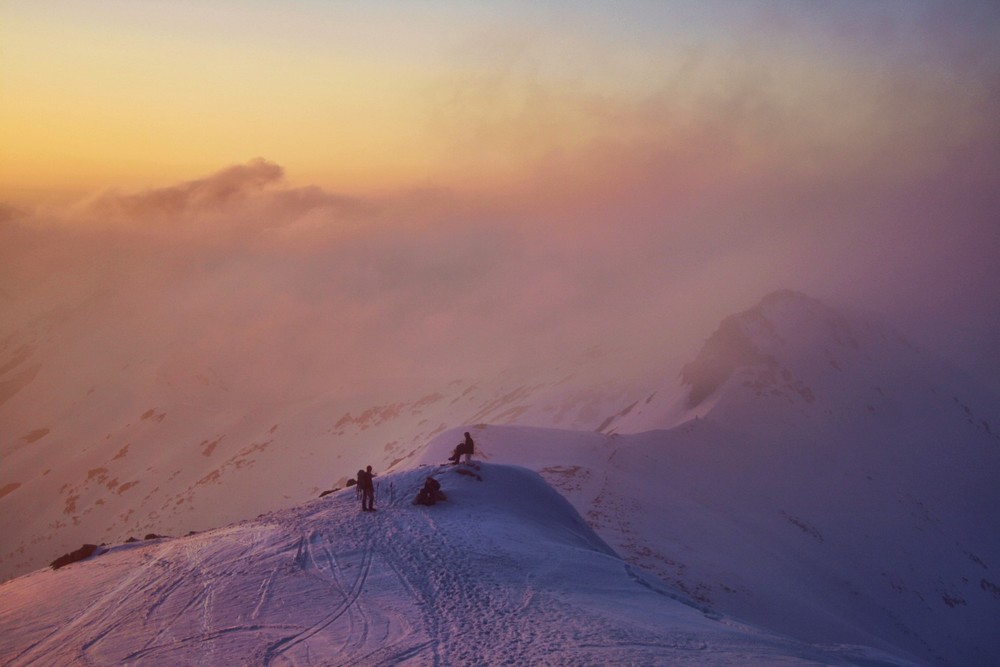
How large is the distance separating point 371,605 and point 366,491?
831cm

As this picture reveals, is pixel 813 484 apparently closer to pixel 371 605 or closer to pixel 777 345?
pixel 777 345

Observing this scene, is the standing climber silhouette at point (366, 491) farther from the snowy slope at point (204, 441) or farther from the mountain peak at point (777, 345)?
the mountain peak at point (777, 345)

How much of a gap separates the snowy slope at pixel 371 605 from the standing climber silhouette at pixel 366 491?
56 centimetres

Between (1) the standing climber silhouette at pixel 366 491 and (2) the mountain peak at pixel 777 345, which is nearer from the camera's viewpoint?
(1) the standing climber silhouette at pixel 366 491

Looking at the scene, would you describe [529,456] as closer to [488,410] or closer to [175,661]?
[175,661]

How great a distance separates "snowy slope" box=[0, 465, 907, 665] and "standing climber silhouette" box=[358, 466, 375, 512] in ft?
1.85

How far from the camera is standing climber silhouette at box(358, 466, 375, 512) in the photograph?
23422 millimetres

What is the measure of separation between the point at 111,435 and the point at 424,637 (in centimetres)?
10967

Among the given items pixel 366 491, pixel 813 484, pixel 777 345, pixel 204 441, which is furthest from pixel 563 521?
pixel 204 441

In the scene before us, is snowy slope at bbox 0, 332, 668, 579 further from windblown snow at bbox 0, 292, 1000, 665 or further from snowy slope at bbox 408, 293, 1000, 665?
snowy slope at bbox 408, 293, 1000, 665

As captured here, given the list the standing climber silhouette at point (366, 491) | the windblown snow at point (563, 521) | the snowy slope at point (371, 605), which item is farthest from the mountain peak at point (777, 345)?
the snowy slope at point (371, 605)

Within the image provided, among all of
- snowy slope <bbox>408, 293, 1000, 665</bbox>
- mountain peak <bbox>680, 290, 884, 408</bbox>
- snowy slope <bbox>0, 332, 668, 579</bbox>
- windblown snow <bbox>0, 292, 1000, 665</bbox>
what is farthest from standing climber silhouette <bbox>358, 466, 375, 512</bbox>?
mountain peak <bbox>680, 290, 884, 408</bbox>

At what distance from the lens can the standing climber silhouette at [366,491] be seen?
23422mm

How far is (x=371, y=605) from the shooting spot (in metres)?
15.5
